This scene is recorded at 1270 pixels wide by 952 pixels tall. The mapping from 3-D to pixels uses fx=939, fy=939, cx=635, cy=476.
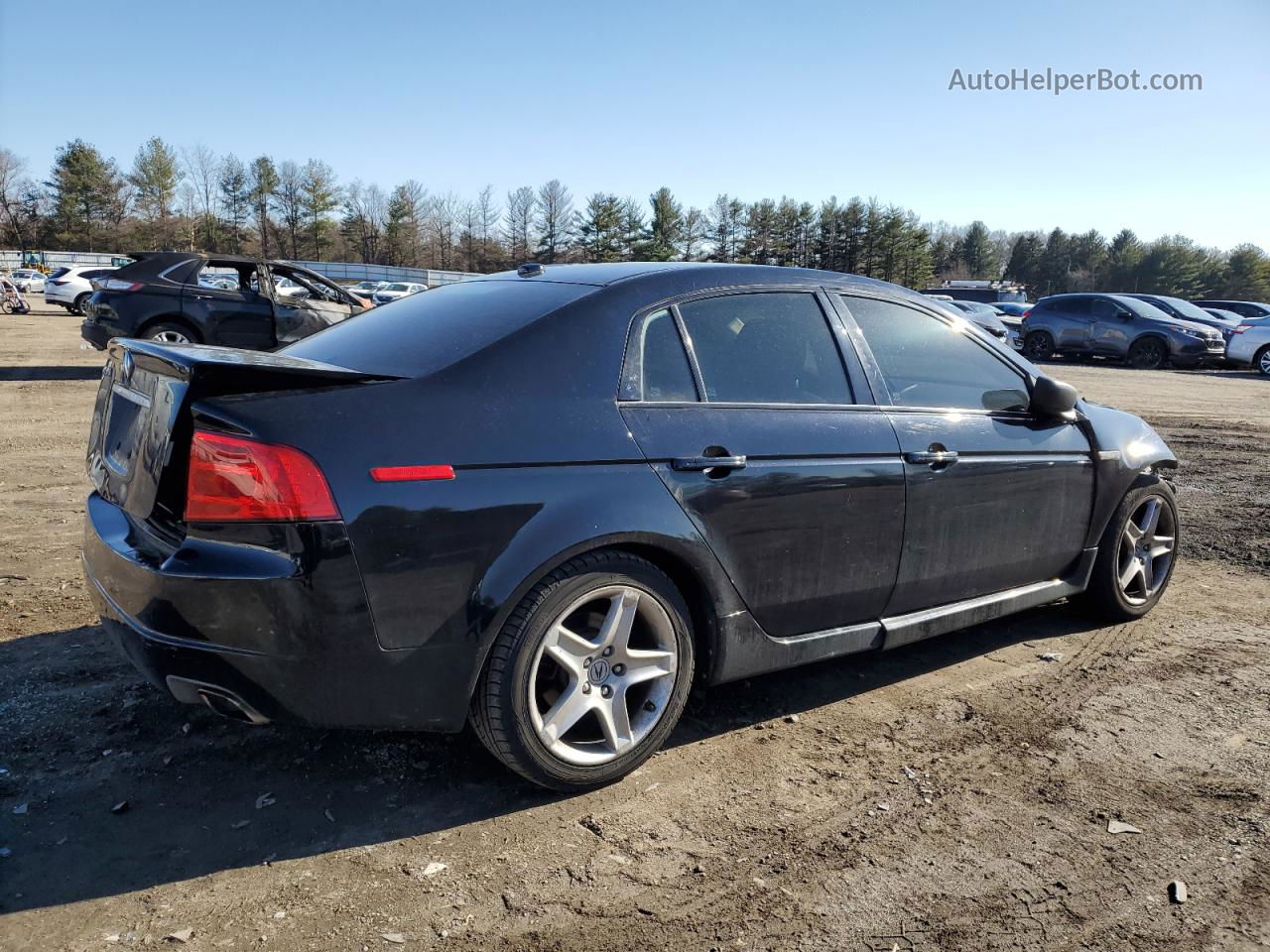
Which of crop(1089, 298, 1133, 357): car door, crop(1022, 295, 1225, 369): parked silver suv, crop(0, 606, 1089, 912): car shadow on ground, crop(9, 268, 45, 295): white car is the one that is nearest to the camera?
crop(0, 606, 1089, 912): car shadow on ground

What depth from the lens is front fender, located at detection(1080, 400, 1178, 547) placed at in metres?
4.33

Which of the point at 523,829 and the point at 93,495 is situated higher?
A: the point at 93,495

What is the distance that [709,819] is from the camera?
2846 mm

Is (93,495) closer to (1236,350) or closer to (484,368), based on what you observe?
(484,368)

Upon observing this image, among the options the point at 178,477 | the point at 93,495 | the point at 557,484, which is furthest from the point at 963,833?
the point at 93,495

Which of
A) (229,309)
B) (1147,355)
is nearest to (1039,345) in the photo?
(1147,355)

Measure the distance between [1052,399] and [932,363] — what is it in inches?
23.5

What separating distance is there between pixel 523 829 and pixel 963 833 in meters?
1.31

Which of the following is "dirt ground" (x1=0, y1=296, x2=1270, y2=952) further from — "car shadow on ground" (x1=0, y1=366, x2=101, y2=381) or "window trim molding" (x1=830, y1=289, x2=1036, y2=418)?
"car shadow on ground" (x1=0, y1=366, x2=101, y2=381)

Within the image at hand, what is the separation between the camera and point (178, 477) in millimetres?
2674

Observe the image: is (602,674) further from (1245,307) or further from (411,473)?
(1245,307)

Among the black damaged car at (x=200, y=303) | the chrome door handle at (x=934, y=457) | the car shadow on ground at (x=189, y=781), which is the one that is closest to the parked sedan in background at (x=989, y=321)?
Result: the chrome door handle at (x=934, y=457)

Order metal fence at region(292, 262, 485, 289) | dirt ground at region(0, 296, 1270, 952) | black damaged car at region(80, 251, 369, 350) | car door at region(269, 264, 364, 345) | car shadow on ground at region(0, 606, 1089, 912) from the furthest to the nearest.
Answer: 1. metal fence at region(292, 262, 485, 289)
2. car door at region(269, 264, 364, 345)
3. black damaged car at region(80, 251, 369, 350)
4. car shadow on ground at region(0, 606, 1089, 912)
5. dirt ground at region(0, 296, 1270, 952)

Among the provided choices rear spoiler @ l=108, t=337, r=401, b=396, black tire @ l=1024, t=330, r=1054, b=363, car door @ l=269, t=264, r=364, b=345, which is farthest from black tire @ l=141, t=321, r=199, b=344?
black tire @ l=1024, t=330, r=1054, b=363
